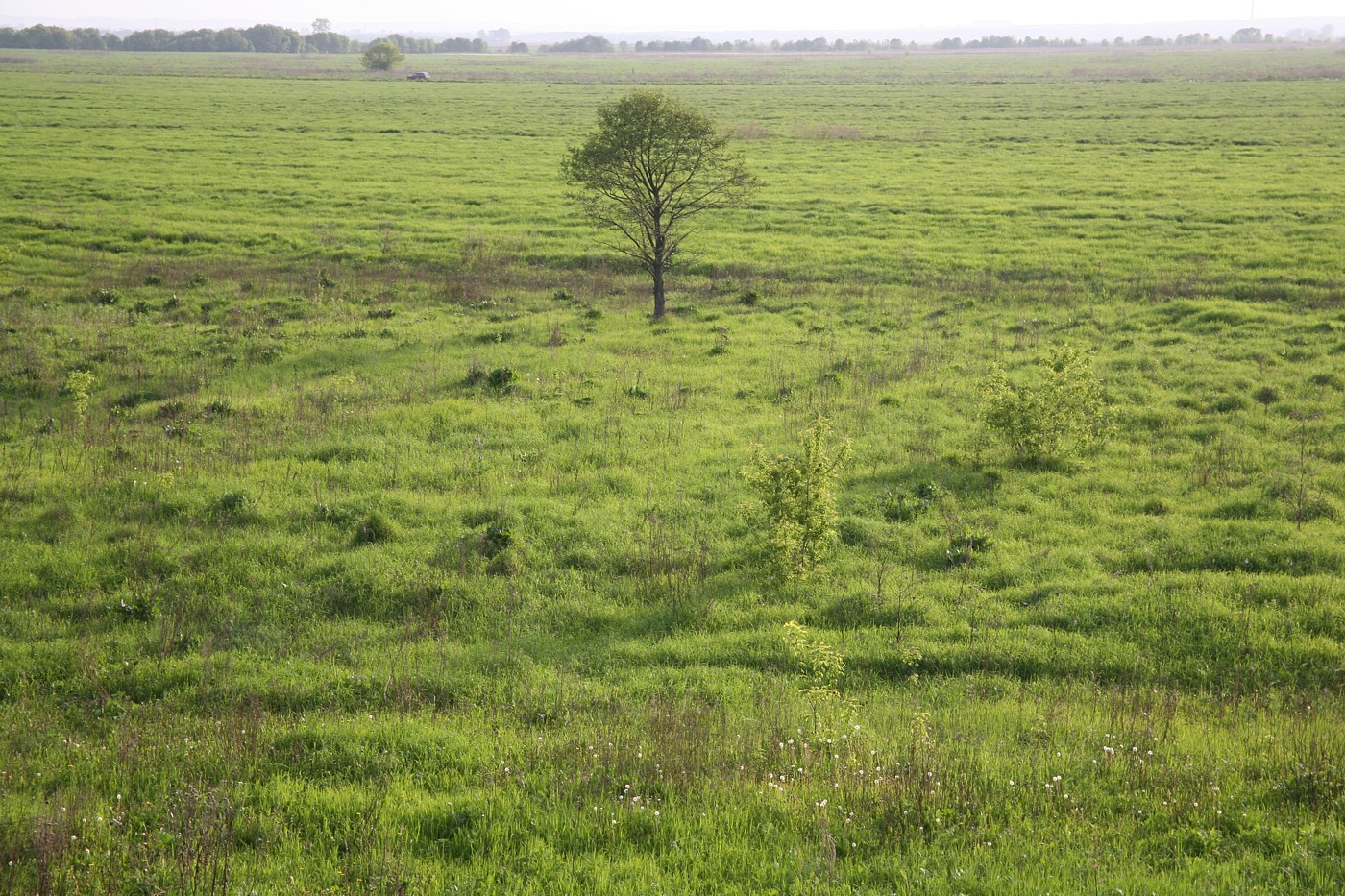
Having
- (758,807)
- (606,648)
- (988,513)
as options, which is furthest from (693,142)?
(758,807)

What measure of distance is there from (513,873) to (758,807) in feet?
6.34

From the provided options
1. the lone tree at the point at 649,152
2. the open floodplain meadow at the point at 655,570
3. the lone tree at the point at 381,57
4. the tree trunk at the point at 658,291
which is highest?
the lone tree at the point at 381,57

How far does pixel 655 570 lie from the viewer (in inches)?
474

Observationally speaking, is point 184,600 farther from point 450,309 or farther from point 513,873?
point 450,309

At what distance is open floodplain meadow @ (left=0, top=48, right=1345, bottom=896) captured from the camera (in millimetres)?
6559

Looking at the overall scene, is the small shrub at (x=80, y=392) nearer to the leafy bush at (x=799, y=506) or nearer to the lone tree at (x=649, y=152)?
the lone tree at (x=649, y=152)

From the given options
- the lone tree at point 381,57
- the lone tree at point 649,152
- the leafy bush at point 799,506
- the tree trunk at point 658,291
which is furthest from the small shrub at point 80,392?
the lone tree at point 381,57

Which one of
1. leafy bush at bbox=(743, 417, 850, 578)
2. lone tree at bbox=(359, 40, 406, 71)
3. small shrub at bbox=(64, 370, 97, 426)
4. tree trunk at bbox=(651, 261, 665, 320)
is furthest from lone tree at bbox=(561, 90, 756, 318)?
lone tree at bbox=(359, 40, 406, 71)

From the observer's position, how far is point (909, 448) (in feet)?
53.4

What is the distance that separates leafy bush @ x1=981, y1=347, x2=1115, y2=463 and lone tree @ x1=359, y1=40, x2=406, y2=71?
140 m

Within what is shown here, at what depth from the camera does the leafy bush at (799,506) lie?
11.8m

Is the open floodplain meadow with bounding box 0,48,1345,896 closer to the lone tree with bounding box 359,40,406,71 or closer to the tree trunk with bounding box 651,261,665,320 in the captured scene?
the tree trunk with bounding box 651,261,665,320

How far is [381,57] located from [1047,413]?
143 meters

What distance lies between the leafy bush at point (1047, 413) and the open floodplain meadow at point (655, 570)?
46cm
